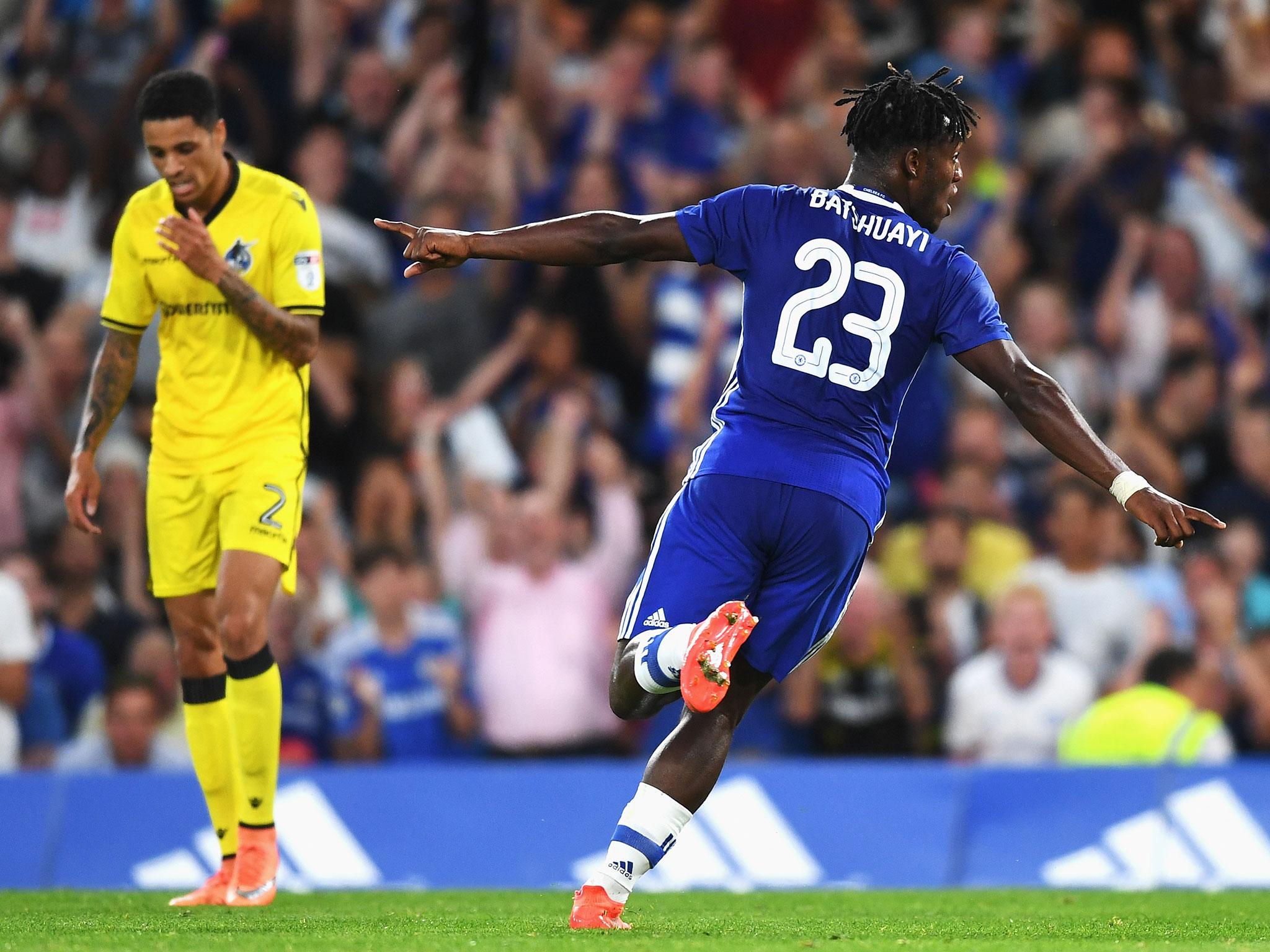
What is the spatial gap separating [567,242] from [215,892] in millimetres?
2759

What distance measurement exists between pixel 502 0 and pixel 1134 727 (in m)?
6.97

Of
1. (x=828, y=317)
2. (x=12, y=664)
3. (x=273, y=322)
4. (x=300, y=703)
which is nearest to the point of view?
(x=828, y=317)

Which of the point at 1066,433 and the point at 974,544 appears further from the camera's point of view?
the point at 974,544

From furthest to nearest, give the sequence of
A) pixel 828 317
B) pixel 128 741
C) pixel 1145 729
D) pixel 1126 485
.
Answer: pixel 128 741
pixel 1145 729
pixel 828 317
pixel 1126 485

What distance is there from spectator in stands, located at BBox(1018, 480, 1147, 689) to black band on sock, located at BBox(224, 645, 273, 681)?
5.26m

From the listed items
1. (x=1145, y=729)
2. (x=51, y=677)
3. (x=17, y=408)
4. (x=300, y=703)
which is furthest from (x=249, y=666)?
(x=17, y=408)

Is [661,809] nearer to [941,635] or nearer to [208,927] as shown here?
[208,927]

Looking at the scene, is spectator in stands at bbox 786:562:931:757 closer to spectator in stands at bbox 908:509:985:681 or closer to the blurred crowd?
the blurred crowd

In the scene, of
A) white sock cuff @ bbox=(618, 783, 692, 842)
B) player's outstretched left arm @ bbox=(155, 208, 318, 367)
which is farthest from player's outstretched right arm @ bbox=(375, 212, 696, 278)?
white sock cuff @ bbox=(618, 783, 692, 842)

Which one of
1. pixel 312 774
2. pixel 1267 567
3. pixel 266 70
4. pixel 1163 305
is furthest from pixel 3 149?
pixel 1267 567

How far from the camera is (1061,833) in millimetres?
8891

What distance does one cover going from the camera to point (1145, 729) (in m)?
9.43

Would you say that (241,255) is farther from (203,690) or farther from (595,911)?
(595,911)

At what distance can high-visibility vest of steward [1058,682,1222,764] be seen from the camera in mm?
9438
